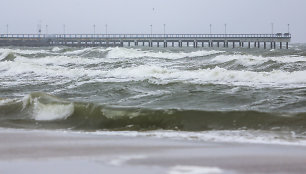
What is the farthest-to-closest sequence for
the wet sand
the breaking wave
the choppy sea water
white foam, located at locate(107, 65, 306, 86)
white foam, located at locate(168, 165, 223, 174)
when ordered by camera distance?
white foam, located at locate(107, 65, 306, 86) < the breaking wave < the choppy sea water < the wet sand < white foam, located at locate(168, 165, 223, 174)

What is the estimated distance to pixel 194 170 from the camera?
3674 mm

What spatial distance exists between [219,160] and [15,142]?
227 cm

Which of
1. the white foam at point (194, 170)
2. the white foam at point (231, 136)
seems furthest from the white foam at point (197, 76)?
the white foam at point (194, 170)

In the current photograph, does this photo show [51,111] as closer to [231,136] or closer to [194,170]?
[231,136]

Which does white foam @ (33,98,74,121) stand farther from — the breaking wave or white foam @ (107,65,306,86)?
white foam @ (107,65,306,86)

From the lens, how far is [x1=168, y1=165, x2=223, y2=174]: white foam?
3.60 meters

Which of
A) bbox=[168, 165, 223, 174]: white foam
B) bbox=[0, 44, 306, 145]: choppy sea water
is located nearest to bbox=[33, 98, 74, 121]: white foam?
bbox=[0, 44, 306, 145]: choppy sea water

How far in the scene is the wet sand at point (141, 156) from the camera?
372 cm

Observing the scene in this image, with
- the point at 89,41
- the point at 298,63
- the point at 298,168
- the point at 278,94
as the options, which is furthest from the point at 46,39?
the point at 298,168

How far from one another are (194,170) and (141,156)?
71 centimetres

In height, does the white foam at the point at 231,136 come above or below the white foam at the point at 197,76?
below

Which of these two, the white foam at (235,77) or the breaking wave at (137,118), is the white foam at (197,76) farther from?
the breaking wave at (137,118)

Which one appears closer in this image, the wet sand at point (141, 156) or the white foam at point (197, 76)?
the wet sand at point (141, 156)

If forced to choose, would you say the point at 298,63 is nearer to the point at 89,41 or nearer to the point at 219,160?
the point at 219,160
